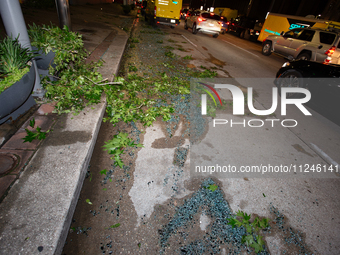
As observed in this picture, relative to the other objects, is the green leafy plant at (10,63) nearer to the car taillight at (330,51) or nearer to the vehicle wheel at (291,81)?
the vehicle wheel at (291,81)

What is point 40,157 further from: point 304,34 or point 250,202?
point 304,34

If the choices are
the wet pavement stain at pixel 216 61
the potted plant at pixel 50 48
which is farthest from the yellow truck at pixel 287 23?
the potted plant at pixel 50 48

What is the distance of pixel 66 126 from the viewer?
2984 millimetres

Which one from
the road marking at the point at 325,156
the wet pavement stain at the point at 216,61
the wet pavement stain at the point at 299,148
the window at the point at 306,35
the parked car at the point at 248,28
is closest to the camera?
the road marking at the point at 325,156

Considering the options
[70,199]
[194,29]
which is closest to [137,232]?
[70,199]

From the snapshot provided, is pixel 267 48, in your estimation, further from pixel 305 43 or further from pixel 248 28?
pixel 248 28

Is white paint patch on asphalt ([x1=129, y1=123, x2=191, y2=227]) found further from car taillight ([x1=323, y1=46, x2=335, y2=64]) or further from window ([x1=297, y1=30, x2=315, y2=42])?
window ([x1=297, y1=30, x2=315, y2=42])

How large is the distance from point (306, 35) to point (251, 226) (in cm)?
1238

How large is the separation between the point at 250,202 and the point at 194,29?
1654 centimetres

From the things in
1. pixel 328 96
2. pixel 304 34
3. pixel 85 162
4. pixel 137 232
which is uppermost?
pixel 304 34

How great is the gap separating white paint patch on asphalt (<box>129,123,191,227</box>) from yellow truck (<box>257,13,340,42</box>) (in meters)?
15.2

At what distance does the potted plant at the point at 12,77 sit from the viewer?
2.58 metres

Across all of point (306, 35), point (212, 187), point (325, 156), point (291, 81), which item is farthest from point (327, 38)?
point (212, 187)

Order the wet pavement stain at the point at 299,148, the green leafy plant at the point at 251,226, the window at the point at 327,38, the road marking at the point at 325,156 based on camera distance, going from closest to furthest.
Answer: the green leafy plant at the point at 251,226, the road marking at the point at 325,156, the wet pavement stain at the point at 299,148, the window at the point at 327,38
